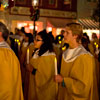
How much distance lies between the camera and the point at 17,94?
3.03 metres

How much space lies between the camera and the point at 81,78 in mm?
3451

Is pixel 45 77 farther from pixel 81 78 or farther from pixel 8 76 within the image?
pixel 8 76

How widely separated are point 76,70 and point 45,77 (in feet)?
3.12

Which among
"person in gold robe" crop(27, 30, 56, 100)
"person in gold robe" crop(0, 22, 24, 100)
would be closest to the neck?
"person in gold robe" crop(27, 30, 56, 100)

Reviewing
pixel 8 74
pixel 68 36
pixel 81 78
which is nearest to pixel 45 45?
pixel 68 36

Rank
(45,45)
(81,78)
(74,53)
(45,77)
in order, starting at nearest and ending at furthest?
(81,78) → (74,53) → (45,77) → (45,45)

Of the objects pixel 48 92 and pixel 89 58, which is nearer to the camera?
pixel 89 58

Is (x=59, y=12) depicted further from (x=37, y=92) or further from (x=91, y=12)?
(x=37, y=92)

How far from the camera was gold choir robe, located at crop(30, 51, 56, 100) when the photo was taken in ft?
14.1

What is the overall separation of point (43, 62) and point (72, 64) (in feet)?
2.98

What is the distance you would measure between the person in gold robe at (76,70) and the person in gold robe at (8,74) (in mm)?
649

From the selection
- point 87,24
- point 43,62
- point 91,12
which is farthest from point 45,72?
point 91,12

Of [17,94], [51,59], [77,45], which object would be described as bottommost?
[17,94]

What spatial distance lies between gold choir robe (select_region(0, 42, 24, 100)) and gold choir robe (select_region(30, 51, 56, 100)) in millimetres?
1297
